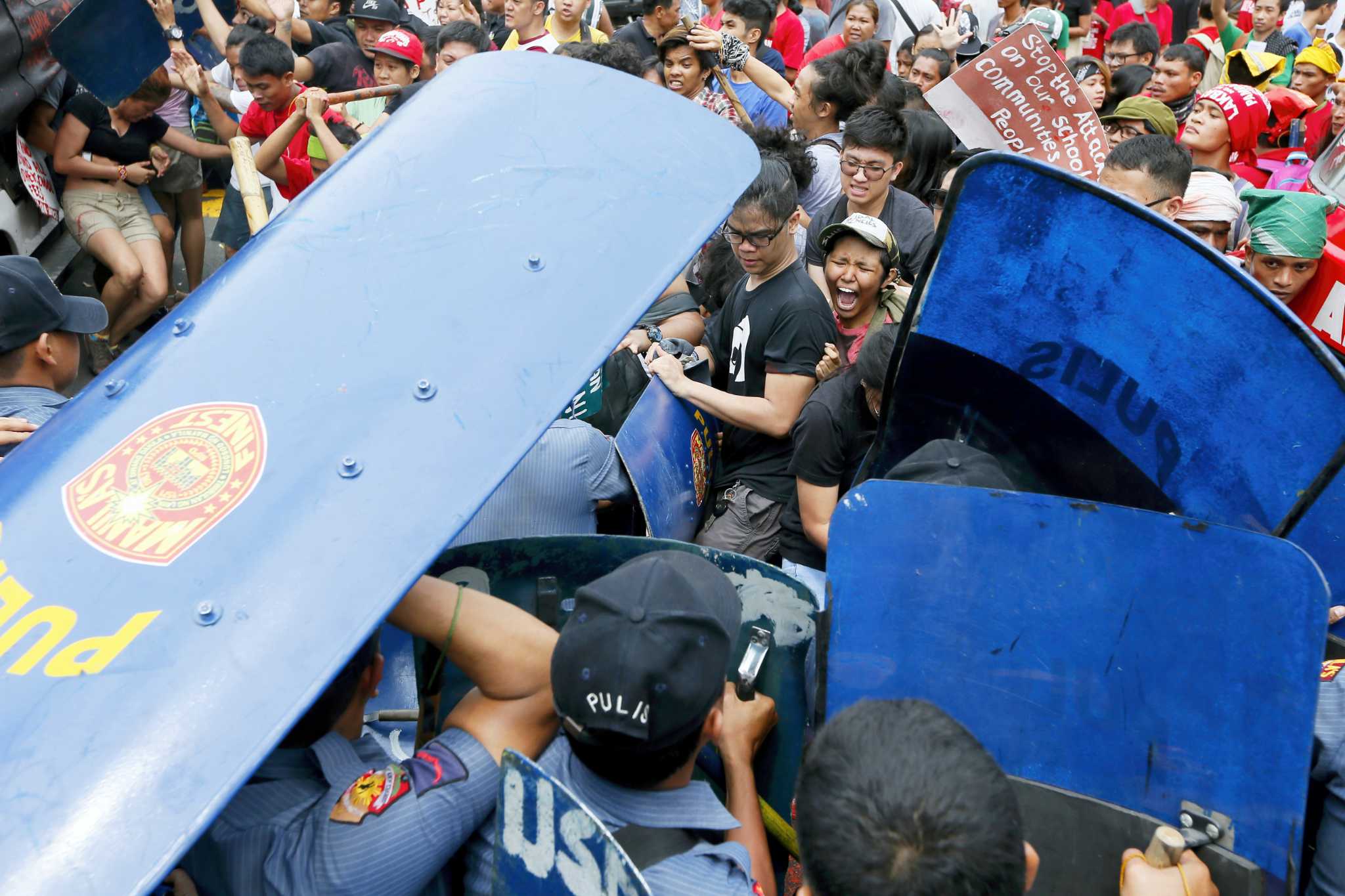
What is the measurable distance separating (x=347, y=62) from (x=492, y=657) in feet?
19.5

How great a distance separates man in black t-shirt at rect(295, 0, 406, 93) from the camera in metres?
6.63

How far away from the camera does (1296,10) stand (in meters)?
9.40

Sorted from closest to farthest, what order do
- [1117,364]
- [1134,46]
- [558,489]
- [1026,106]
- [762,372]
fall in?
[1117,364] < [558,489] < [762,372] < [1026,106] < [1134,46]

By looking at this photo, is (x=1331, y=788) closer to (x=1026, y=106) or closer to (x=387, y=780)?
(x=387, y=780)

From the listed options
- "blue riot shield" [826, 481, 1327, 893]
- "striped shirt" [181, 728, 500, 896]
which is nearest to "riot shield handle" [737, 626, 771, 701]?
"blue riot shield" [826, 481, 1327, 893]

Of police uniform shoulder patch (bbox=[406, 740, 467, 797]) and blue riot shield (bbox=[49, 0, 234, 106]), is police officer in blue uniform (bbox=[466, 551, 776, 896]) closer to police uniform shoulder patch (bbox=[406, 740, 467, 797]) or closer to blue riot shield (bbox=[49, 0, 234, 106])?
police uniform shoulder patch (bbox=[406, 740, 467, 797])

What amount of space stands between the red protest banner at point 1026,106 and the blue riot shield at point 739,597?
9.67 ft

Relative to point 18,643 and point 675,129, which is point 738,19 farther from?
point 18,643

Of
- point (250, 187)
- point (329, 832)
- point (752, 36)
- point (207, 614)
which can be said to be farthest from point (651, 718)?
point (752, 36)

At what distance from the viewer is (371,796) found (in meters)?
1.46

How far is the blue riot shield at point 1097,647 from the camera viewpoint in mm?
1654

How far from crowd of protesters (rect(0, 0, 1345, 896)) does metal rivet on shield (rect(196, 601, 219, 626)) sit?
30 centimetres

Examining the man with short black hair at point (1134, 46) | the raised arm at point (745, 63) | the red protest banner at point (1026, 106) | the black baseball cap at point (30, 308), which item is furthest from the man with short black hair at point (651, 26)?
the black baseball cap at point (30, 308)

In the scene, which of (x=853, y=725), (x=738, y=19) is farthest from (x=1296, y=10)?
(x=853, y=725)
